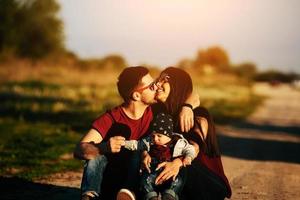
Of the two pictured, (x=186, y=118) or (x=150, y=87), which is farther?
(x=150, y=87)

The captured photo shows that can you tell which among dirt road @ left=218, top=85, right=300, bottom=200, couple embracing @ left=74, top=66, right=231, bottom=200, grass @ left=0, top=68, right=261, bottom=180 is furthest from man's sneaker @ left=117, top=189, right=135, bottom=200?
grass @ left=0, top=68, right=261, bottom=180

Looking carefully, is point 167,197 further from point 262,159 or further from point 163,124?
point 262,159

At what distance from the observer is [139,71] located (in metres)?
5.85

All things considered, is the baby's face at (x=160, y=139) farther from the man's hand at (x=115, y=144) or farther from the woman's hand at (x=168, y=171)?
the man's hand at (x=115, y=144)

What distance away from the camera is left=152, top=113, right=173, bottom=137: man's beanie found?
5395 millimetres

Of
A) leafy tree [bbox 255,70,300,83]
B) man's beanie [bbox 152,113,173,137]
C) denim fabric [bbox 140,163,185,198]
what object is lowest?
leafy tree [bbox 255,70,300,83]

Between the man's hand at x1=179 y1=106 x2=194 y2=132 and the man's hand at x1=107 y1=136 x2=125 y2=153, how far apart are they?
67 centimetres

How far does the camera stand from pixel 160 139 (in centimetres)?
541

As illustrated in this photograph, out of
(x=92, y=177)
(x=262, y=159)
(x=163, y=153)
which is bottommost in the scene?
(x=262, y=159)

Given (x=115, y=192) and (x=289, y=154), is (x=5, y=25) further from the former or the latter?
(x=115, y=192)

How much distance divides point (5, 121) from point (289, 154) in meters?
8.86

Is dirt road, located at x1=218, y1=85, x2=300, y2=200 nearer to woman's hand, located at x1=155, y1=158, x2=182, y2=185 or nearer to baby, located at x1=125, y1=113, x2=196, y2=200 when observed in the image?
baby, located at x1=125, y1=113, x2=196, y2=200

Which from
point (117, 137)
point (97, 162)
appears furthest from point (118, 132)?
point (97, 162)

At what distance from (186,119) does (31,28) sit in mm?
49506
